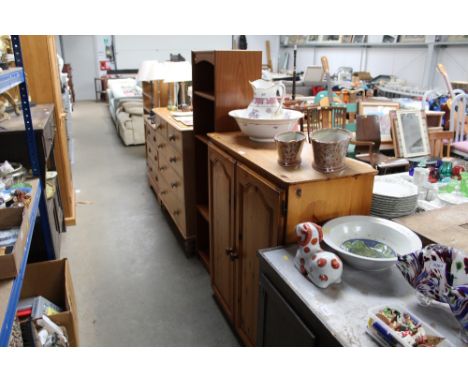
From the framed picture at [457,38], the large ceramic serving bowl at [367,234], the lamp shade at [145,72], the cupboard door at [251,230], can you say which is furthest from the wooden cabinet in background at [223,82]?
the framed picture at [457,38]

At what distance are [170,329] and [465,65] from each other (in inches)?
245

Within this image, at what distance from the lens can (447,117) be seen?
3.56m

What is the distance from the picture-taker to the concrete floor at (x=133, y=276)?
206 cm

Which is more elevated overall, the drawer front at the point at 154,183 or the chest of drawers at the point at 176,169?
the chest of drawers at the point at 176,169

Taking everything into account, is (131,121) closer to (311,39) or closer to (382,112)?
(382,112)

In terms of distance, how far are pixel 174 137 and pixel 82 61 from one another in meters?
9.26

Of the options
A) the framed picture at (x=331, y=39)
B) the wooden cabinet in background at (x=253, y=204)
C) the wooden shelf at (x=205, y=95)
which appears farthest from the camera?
the framed picture at (x=331, y=39)

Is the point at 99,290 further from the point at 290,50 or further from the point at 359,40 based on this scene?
the point at 290,50

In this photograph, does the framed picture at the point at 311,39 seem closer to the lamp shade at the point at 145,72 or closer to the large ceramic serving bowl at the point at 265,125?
the lamp shade at the point at 145,72

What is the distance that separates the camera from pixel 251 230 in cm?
159

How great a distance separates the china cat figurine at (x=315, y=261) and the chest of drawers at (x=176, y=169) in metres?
1.44

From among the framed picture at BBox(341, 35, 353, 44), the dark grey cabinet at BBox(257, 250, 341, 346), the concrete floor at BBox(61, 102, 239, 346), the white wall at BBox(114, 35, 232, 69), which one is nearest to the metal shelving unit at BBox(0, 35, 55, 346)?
the concrete floor at BBox(61, 102, 239, 346)

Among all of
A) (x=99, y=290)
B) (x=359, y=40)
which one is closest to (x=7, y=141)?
(x=99, y=290)

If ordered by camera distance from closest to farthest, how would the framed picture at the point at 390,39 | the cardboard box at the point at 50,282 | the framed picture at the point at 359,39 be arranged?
the cardboard box at the point at 50,282 → the framed picture at the point at 390,39 → the framed picture at the point at 359,39
